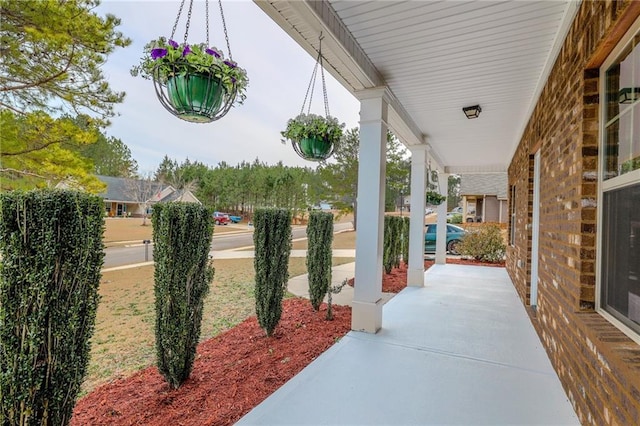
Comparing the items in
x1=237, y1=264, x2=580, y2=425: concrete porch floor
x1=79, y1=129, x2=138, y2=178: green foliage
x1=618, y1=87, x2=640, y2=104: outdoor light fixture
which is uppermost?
x1=79, y1=129, x2=138, y2=178: green foliage

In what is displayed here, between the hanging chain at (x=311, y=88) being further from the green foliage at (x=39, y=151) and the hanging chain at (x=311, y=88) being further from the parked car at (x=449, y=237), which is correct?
the parked car at (x=449, y=237)

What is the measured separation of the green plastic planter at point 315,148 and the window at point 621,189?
186cm

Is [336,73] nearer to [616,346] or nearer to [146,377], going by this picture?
[616,346]

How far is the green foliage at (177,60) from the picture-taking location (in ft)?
5.27

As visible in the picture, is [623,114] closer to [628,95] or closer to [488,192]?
[628,95]

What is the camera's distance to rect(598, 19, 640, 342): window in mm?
1539

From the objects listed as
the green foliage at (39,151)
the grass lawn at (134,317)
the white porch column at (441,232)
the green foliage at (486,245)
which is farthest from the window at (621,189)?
the green foliage at (486,245)

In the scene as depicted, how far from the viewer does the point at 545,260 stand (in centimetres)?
303

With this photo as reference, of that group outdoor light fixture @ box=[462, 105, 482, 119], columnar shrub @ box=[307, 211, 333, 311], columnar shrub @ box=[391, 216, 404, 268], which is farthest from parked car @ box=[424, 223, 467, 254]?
columnar shrub @ box=[307, 211, 333, 311]

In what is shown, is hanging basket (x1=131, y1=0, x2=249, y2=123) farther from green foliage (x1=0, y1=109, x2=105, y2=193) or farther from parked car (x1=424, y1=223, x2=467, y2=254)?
parked car (x1=424, y1=223, x2=467, y2=254)

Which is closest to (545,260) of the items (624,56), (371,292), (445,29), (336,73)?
(371,292)

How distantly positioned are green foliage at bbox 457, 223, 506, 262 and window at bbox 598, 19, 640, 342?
771cm

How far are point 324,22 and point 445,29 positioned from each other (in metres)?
1.00

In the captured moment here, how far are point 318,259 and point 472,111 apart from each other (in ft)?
9.38
